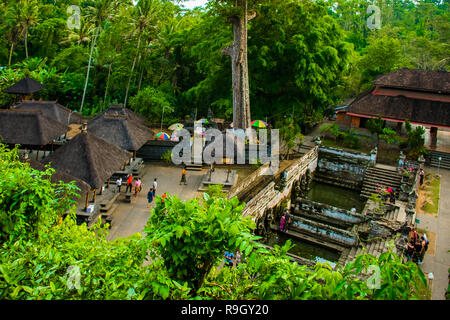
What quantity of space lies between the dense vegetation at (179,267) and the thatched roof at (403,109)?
858 inches

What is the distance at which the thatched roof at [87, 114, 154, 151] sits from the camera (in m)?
18.5

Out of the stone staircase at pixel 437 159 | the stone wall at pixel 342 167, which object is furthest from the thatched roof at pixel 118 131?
the stone staircase at pixel 437 159

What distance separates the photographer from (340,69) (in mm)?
25797

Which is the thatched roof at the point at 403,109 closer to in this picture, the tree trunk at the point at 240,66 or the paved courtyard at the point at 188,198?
the paved courtyard at the point at 188,198

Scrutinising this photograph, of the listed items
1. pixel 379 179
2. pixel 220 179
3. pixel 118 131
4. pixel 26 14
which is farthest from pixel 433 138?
pixel 26 14

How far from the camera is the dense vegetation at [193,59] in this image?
2350cm

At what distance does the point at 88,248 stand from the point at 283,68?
21.3 meters

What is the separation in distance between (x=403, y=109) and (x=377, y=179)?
19.4 feet

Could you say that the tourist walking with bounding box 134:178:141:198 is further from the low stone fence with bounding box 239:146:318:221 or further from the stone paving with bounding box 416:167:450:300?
the stone paving with bounding box 416:167:450:300

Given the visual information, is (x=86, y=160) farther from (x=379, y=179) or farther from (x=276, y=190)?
(x=379, y=179)

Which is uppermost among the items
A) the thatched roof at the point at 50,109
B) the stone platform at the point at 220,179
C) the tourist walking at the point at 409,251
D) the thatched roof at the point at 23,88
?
the thatched roof at the point at 23,88

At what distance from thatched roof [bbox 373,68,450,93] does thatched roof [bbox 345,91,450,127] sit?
2.74 feet
